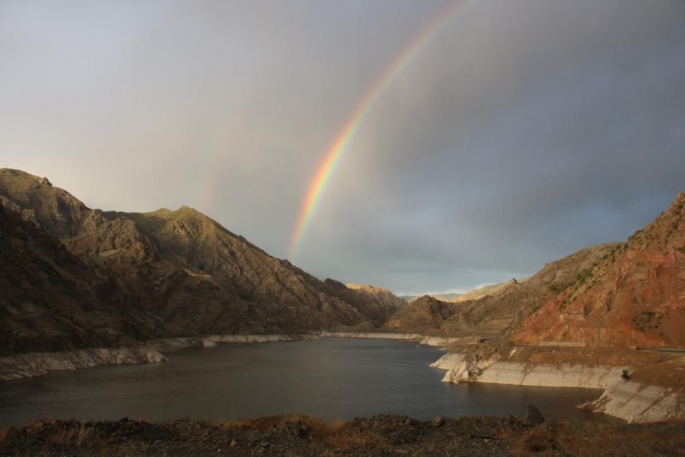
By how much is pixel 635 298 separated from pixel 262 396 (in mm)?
44781

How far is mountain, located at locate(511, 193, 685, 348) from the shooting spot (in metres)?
51.0

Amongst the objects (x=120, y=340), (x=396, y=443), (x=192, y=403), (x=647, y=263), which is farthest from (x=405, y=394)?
(x=120, y=340)

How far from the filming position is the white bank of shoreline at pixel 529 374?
114ft

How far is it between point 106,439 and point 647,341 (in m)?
53.9

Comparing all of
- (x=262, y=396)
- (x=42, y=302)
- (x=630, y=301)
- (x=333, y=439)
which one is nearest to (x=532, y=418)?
(x=333, y=439)

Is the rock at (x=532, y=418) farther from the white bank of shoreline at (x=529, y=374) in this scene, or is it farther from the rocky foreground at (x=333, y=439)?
the white bank of shoreline at (x=529, y=374)

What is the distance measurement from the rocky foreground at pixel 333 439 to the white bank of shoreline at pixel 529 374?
1587 centimetres

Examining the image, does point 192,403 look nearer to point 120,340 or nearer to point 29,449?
point 29,449

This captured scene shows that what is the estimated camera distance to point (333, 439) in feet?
61.6

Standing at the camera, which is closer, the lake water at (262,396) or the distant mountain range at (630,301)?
the lake water at (262,396)

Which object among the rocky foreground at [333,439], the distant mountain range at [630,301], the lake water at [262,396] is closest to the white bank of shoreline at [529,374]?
the lake water at [262,396]

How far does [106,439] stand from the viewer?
1745 centimetres

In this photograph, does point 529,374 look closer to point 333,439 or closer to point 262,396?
point 262,396

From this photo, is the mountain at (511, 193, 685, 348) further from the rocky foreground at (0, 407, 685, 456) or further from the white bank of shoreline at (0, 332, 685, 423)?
the rocky foreground at (0, 407, 685, 456)
